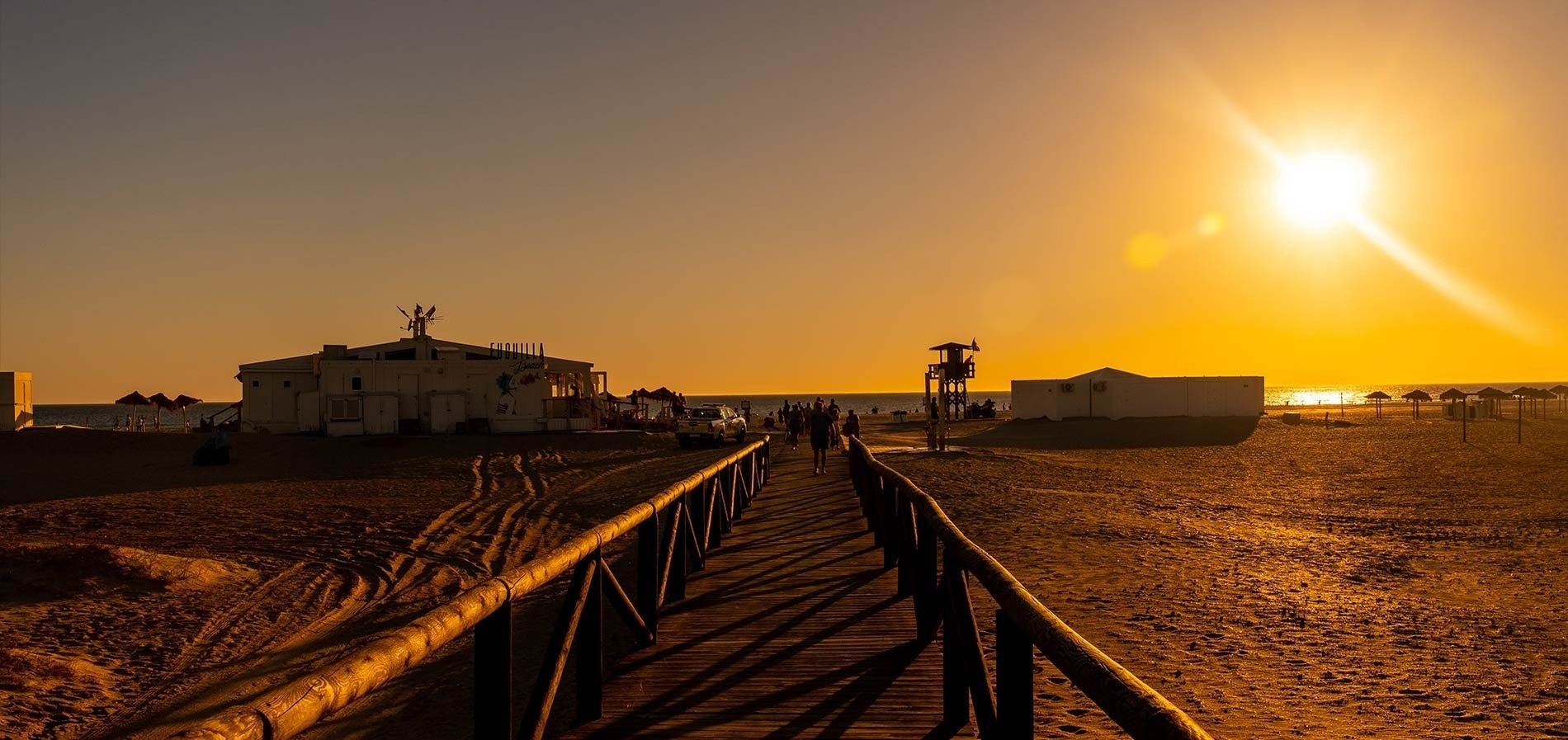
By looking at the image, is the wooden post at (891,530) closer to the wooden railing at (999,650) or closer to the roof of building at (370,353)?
the wooden railing at (999,650)

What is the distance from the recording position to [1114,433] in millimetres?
43500

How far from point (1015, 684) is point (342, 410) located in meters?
40.7

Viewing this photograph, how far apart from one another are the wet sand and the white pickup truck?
10.7 metres

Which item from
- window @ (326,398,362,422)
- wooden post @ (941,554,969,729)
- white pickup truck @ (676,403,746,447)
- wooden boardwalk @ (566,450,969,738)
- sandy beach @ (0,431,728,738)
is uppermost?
window @ (326,398,362,422)

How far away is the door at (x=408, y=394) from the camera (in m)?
41.2

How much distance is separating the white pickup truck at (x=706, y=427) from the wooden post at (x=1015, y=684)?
105 feet

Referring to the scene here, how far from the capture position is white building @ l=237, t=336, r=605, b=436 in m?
40.6

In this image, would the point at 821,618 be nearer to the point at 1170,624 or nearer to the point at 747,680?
the point at 747,680

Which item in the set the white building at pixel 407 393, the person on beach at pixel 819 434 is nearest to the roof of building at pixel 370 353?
the white building at pixel 407 393

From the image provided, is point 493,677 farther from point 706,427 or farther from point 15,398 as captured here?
point 15,398

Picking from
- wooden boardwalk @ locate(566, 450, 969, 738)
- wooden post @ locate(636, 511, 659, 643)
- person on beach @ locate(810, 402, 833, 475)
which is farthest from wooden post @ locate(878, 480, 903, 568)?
person on beach @ locate(810, 402, 833, 475)

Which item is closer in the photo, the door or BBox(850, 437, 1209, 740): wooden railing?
Answer: BBox(850, 437, 1209, 740): wooden railing

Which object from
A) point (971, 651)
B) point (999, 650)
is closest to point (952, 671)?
point (971, 651)

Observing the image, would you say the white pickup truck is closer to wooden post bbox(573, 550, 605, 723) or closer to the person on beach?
the person on beach
